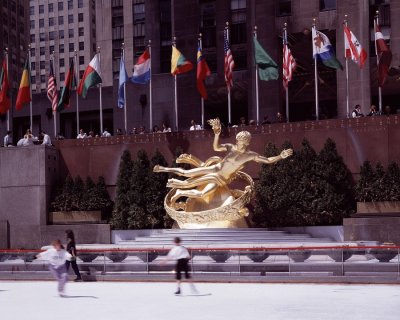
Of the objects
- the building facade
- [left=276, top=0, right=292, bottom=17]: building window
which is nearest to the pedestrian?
the building facade

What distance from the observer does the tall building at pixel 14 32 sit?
9094cm

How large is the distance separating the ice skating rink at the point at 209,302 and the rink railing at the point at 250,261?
0.76m

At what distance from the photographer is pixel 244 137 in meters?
31.4

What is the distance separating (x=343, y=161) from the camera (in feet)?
105

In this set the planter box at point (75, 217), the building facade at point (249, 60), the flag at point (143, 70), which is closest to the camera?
the planter box at point (75, 217)

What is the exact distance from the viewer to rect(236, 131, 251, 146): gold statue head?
31.4 m

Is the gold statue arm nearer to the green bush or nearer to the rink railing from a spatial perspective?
the green bush

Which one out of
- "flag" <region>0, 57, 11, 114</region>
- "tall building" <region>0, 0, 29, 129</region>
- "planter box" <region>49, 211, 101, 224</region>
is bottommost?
"planter box" <region>49, 211, 101, 224</region>

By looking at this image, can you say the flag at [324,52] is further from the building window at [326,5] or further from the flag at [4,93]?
the flag at [4,93]

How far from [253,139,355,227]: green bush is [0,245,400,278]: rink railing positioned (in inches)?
370

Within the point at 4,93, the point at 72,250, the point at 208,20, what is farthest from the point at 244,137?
the point at 208,20

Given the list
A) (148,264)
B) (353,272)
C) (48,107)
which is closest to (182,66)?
(148,264)

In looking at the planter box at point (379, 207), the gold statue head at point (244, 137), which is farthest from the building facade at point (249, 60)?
the planter box at point (379, 207)

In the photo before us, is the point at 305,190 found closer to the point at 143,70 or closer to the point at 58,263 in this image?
the point at 143,70
